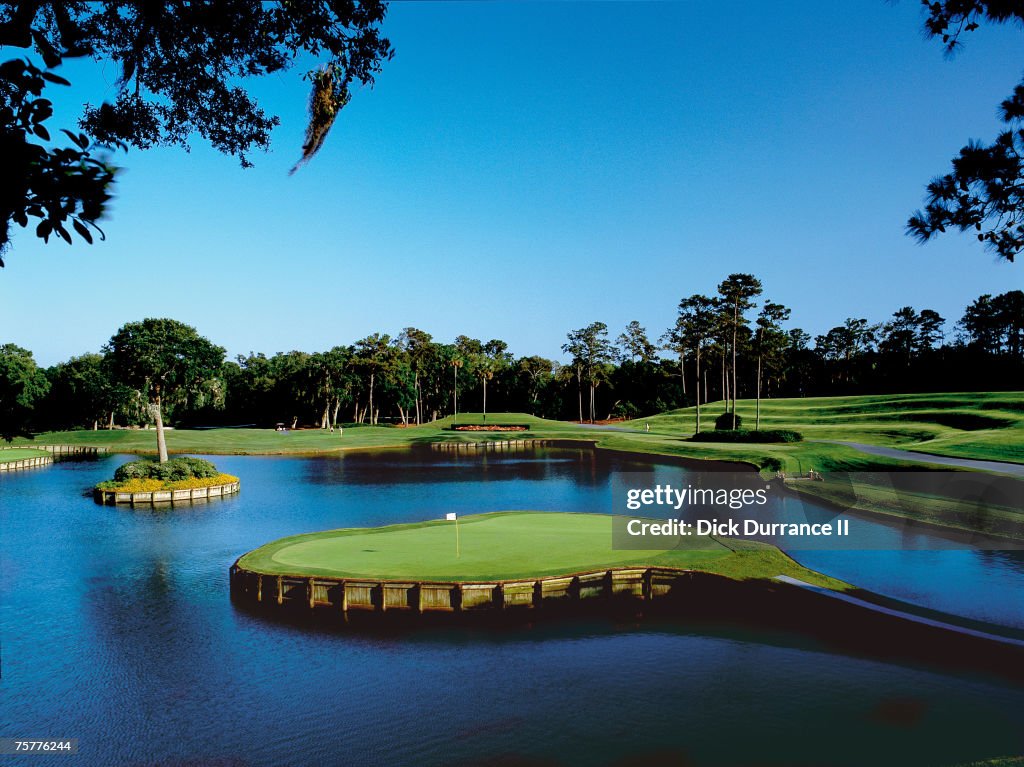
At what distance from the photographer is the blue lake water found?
1195 centimetres

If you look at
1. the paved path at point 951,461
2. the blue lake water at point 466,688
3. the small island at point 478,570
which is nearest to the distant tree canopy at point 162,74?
the blue lake water at point 466,688

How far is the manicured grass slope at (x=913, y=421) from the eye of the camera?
45.2 metres

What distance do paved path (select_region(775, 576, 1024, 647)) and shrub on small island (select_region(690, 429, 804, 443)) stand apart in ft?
144

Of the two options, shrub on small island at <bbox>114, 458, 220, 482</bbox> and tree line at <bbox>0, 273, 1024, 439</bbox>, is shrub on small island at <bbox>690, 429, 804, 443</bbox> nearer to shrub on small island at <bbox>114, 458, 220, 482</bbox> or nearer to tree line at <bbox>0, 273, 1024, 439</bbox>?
tree line at <bbox>0, 273, 1024, 439</bbox>

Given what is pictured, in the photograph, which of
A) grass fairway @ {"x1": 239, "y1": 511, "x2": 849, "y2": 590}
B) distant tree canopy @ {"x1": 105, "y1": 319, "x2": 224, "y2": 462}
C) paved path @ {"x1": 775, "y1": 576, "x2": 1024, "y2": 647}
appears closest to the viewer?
paved path @ {"x1": 775, "y1": 576, "x2": 1024, "y2": 647}

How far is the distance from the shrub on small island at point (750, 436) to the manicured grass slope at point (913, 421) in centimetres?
655

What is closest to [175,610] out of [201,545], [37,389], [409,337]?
[201,545]

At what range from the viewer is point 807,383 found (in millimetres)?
117625

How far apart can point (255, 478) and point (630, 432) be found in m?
48.1

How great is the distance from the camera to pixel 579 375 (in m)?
115

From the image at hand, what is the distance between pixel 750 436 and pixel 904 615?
49.5m

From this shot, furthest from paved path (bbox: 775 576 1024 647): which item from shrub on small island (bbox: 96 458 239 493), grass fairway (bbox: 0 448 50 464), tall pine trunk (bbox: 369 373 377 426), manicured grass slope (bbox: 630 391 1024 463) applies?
tall pine trunk (bbox: 369 373 377 426)

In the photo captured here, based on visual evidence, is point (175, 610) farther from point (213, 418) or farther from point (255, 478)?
point (213, 418)

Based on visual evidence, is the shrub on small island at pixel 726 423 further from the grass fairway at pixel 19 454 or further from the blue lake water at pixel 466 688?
the grass fairway at pixel 19 454
